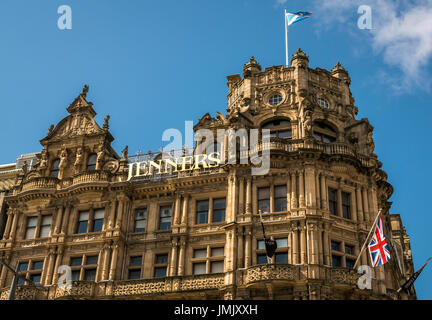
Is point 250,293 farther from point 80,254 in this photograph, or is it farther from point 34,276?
point 34,276

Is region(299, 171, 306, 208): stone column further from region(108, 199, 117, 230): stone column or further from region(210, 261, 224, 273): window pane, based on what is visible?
region(108, 199, 117, 230): stone column

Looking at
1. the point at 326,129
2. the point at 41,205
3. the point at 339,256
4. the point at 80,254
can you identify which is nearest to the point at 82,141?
the point at 41,205

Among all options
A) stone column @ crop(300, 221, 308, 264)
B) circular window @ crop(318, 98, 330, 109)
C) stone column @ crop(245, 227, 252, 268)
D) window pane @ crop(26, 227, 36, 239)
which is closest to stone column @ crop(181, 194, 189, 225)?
stone column @ crop(245, 227, 252, 268)

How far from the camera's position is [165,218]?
4788 cm

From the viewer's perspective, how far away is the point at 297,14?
180ft

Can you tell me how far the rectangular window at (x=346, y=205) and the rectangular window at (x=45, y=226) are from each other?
22.3 m

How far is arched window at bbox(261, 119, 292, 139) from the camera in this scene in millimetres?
49406

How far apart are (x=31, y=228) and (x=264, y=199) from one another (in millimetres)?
18566

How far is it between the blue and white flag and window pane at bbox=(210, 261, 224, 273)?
73.6ft

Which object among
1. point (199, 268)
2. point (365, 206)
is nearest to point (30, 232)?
point (199, 268)

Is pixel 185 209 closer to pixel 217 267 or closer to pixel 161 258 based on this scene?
pixel 161 258

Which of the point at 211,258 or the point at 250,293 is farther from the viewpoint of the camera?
the point at 211,258
